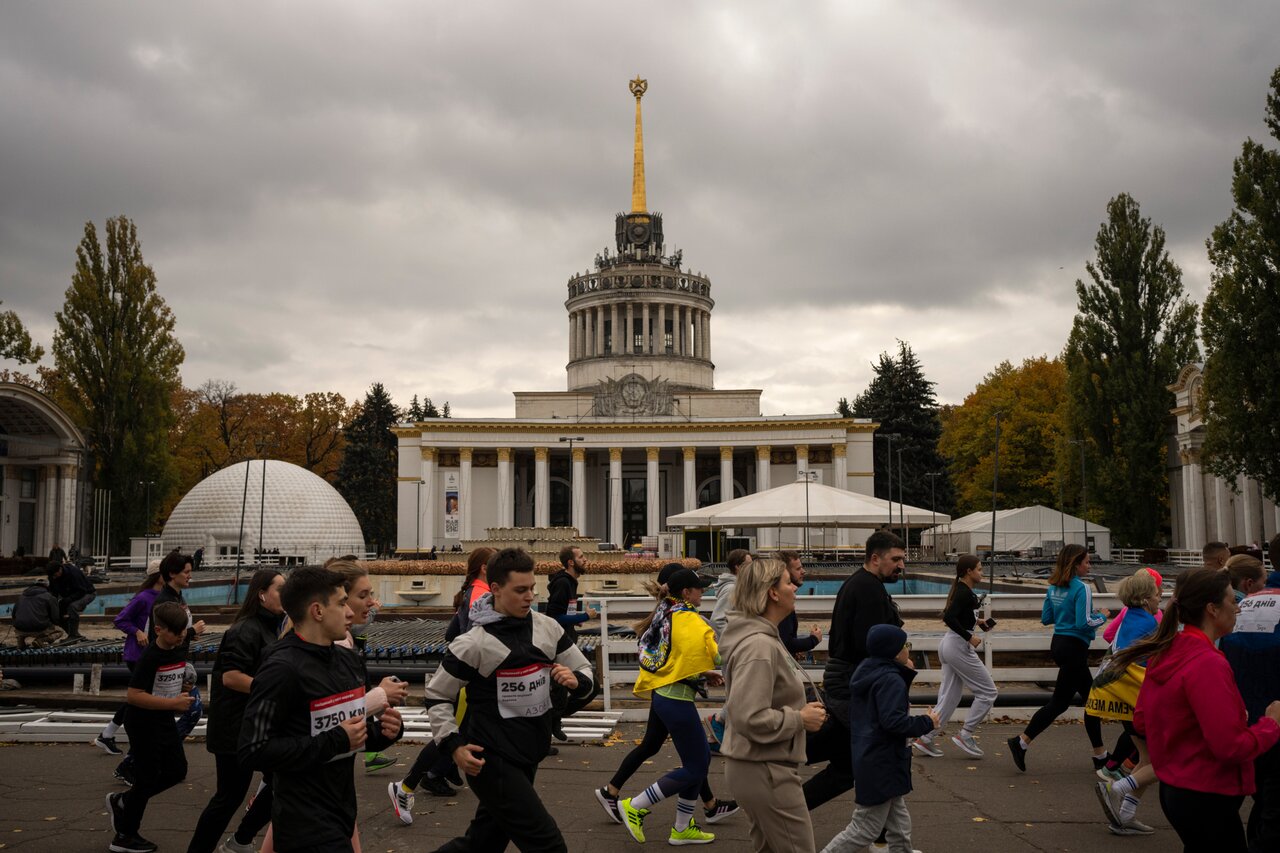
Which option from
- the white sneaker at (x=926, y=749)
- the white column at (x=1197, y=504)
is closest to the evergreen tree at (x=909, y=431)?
the white column at (x=1197, y=504)

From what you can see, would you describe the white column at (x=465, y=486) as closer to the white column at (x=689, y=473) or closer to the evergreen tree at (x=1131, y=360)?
the white column at (x=689, y=473)

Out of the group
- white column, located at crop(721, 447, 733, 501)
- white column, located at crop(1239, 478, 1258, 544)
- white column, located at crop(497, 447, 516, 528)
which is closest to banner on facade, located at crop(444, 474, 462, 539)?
white column, located at crop(497, 447, 516, 528)

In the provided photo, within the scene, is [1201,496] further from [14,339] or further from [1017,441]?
[14,339]

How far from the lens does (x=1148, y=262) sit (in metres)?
47.5

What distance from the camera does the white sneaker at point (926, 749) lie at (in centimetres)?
970

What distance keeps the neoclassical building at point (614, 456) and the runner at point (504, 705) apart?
66.9 meters

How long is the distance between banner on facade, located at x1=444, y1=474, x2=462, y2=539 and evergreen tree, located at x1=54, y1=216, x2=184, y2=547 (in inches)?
850

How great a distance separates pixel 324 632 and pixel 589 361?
281 feet

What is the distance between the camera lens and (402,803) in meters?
7.42

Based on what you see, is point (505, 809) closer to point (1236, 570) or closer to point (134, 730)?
point (134, 730)

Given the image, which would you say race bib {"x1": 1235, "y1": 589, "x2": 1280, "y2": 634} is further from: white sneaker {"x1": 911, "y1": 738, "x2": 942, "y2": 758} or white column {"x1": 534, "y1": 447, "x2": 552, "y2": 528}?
white column {"x1": 534, "y1": 447, "x2": 552, "y2": 528}

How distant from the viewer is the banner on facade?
7169 cm

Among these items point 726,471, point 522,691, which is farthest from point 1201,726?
point 726,471

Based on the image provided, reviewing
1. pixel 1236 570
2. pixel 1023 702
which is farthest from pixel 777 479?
pixel 1236 570
